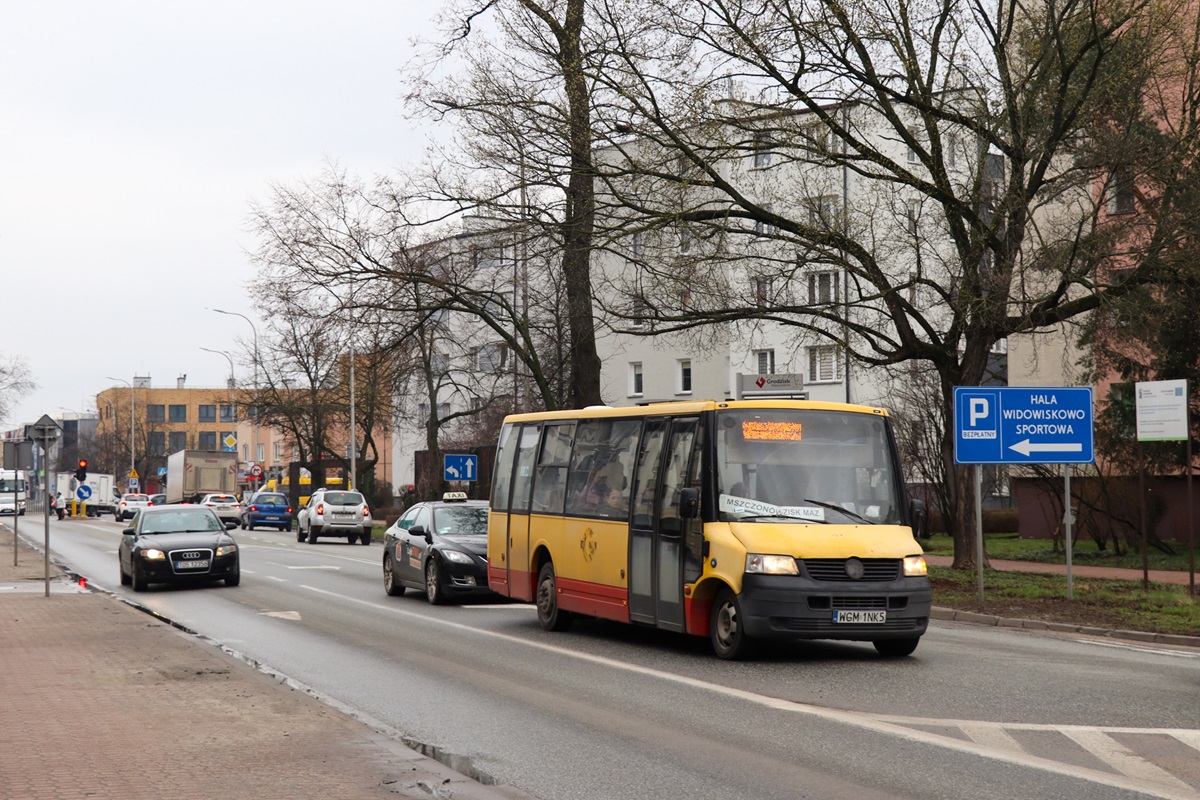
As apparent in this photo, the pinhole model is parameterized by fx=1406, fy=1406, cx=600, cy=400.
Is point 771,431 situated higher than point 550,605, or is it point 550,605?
point 771,431

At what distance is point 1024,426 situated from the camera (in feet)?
64.5

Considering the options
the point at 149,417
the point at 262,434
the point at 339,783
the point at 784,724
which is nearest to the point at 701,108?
the point at 784,724

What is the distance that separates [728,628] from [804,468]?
5.54ft

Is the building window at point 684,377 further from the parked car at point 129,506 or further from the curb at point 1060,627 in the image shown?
the curb at point 1060,627

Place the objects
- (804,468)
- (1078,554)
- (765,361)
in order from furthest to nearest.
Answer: (765,361), (1078,554), (804,468)

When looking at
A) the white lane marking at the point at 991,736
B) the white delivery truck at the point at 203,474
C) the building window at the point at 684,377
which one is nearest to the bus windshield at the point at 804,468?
the white lane marking at the point at 991,736

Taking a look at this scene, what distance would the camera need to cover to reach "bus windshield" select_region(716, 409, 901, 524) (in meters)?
13.3

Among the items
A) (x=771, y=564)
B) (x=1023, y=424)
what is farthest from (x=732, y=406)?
(x=1023, y=424)

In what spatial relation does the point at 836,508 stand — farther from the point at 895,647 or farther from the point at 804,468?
the point at 895,647

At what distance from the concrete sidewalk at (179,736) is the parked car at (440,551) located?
608 centimetres

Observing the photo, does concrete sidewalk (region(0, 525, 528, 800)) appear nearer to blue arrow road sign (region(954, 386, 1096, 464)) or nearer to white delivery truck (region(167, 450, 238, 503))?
blue arrow road sign (region(954, 386, 1096, 464))

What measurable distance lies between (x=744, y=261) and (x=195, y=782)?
59.1ft

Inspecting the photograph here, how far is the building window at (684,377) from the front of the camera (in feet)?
214

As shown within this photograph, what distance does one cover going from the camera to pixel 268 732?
9.02 meters
